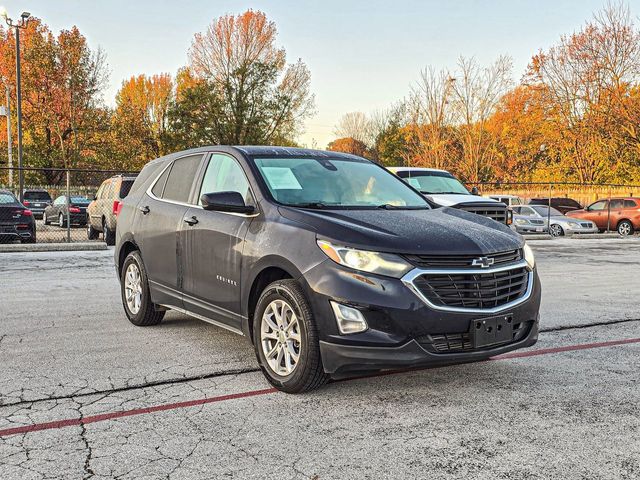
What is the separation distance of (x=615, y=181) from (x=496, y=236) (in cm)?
3978

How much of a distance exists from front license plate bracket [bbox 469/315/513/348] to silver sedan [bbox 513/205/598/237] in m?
22.1

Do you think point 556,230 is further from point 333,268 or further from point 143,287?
point 333,268

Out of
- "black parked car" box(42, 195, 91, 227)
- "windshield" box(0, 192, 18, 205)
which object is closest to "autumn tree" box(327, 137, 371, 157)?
"black parked car" box(42, 195, 91, 227)

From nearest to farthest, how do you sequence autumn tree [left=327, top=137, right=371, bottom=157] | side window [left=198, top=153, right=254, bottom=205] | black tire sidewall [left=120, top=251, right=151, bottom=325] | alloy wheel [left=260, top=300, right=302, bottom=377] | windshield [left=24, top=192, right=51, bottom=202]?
alloy wheel [left=260, top=300, right=302, bottom=377]
side window [left=198, top=153, right=254, bottom=205]
black tire sidewall [left=120, top=251, right=151, bottom=325]
windshield [left=24, top=192, right=51, bottom=202]
autumn tree [left=327, top=137, right=371, bottom=157]

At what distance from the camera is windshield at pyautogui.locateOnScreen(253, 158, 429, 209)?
4.94 meters

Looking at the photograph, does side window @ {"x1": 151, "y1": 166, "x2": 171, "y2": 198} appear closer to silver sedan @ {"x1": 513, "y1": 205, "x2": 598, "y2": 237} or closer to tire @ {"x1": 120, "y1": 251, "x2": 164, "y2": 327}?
tire @ {"x1": 120, "y1": 251, "x2": 164, "y2": 327}

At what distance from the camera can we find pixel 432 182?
14.4 meters

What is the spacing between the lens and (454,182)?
48.8 feet

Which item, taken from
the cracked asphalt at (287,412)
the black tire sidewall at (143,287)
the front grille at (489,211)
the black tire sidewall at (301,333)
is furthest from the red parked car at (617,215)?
the black tire sidewall at (301,333)

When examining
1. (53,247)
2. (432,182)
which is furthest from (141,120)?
(432,182)

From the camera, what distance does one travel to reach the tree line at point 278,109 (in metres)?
37.0

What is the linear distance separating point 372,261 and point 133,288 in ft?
11.4

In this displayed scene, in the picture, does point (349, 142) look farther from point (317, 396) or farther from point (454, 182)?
point (317, 396)

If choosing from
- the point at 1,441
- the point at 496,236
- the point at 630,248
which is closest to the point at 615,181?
the point at 630,248
